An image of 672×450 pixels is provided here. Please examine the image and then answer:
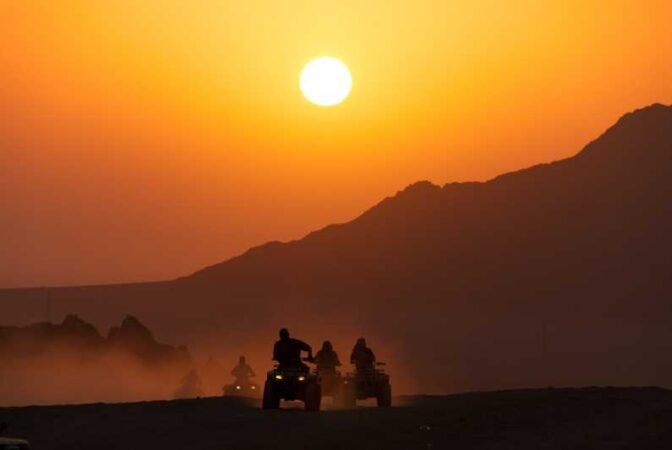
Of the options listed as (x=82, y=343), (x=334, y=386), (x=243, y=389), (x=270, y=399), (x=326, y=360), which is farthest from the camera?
(x=82, y=343)

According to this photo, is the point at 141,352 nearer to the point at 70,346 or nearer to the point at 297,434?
the point at 70,346

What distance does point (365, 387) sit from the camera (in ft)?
155

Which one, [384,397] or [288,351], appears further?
[384,397]

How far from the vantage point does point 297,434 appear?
34.3 m

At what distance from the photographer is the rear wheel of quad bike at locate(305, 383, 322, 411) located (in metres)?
40.8

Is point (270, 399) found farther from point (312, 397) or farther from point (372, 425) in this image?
point (372, 425)

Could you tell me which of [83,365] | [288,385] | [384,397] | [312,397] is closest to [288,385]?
[288,385]

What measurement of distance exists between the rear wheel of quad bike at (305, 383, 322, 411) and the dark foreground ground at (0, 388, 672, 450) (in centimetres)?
53

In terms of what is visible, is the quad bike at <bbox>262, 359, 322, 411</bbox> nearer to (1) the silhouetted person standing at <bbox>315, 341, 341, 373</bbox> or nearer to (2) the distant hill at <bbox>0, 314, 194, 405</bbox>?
(1) the silhouetted person standing at <bbox>315, 341, 341, 373</bbox>

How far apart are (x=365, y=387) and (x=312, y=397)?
21.5 feet

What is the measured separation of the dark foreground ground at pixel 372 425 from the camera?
32.3 meters

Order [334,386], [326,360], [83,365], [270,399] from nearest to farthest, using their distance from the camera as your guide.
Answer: [270,399]
[334,386]
[326,360]
[83,365]

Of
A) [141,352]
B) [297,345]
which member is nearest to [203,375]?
[141,352]

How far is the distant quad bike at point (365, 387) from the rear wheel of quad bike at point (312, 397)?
615 cm
